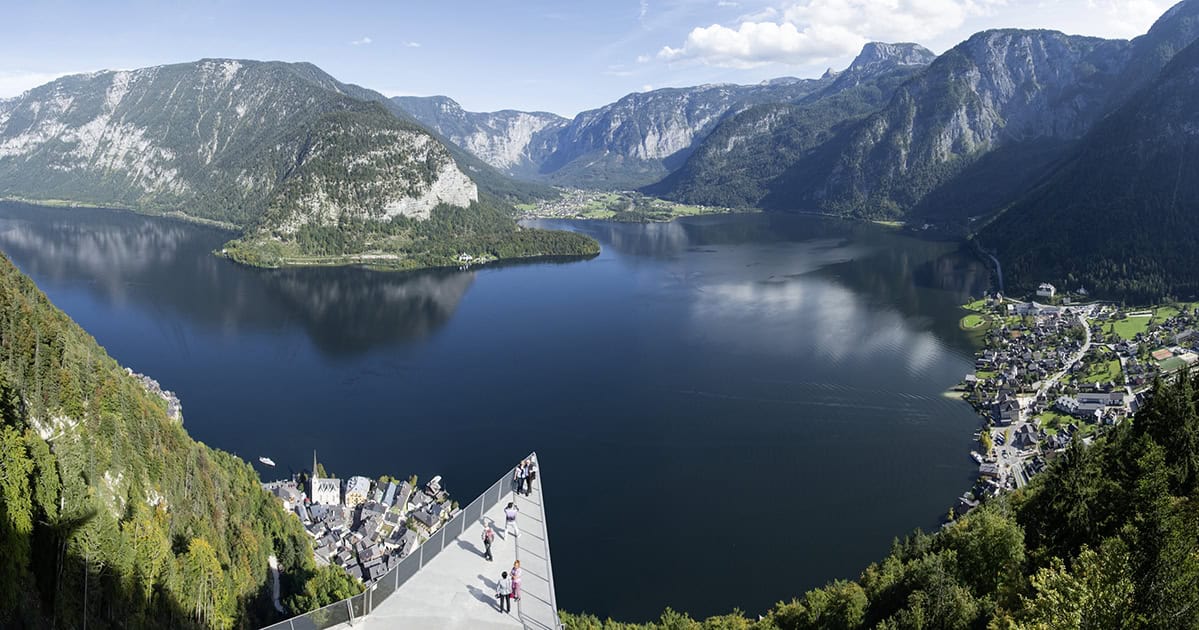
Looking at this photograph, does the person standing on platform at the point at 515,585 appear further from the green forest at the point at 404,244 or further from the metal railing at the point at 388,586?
the green forest at the point at 404,244

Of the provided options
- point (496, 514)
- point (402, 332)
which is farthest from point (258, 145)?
point (496, 514)

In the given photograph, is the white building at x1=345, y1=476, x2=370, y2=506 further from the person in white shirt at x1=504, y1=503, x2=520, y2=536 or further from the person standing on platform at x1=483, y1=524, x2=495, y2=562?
the person standing on platform at x1=483, y1=524, x2=495, y2=562

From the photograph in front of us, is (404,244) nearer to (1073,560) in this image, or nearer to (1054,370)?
(1054,370)

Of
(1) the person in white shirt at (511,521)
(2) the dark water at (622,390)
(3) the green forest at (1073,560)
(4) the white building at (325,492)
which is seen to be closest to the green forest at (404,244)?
(2) the dark water at (622,390)

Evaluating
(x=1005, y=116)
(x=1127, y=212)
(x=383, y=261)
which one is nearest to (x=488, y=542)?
(x=383, y=261)

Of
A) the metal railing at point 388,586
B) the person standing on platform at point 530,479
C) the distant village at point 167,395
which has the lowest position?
the distant village at point 167,395

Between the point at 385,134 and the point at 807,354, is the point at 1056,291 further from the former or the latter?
the point at 385,134
